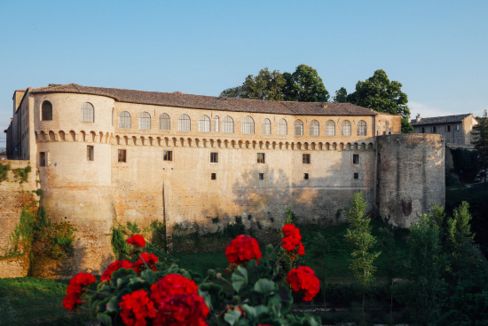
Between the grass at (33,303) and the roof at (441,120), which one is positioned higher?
the roof at (441,120)

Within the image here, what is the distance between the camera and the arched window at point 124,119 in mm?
38594

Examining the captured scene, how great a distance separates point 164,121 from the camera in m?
40.3

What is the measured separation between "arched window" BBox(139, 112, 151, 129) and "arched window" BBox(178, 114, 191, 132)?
98.9 inches

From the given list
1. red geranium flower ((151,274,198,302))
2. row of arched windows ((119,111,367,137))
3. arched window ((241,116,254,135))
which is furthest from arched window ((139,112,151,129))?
red geranium flower ((151,274,198,302))

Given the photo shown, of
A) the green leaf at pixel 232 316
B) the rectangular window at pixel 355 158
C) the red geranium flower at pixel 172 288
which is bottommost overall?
the green leaf at pixel 232 316

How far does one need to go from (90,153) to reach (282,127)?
670 inches

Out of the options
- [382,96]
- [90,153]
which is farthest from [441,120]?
[90,153]

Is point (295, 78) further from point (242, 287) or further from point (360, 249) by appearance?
point (242, 287)

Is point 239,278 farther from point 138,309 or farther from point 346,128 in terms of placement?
point 346,128

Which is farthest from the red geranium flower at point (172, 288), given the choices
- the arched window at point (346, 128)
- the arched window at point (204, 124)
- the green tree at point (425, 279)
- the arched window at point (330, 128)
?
the arched window at point (346, 128)

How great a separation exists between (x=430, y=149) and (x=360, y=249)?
1451cm

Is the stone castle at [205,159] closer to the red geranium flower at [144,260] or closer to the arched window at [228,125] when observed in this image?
the arched window at [228,125]

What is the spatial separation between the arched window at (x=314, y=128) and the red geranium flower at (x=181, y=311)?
132 ft

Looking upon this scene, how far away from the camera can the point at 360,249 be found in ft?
109
